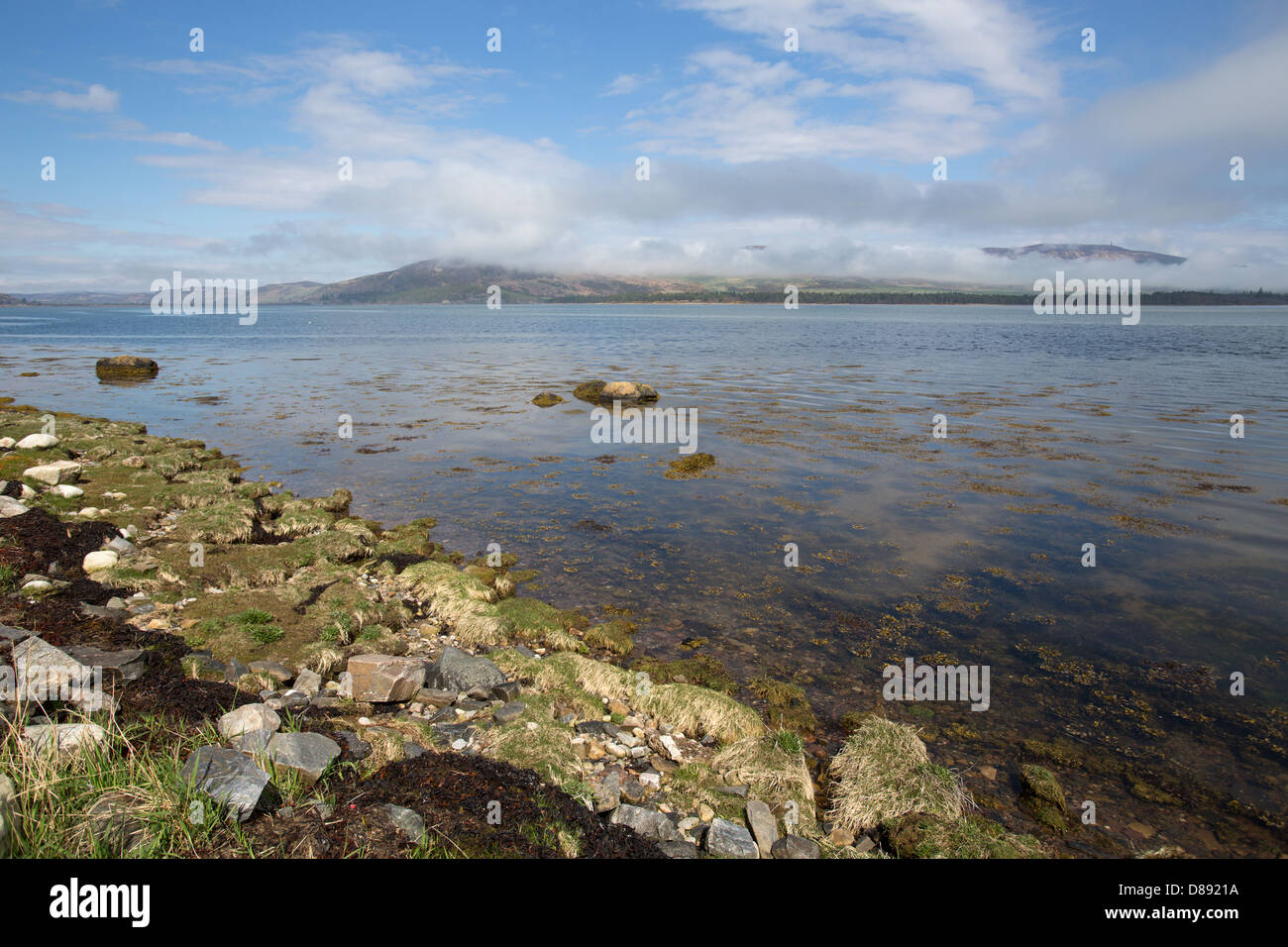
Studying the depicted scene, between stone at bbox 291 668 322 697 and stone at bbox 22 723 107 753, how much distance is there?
10.9 ft

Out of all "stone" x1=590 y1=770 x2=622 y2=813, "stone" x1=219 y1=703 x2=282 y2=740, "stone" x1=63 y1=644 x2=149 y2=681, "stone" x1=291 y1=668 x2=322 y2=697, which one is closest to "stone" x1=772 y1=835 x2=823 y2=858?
"stone" x1=590 y1=770 x2=622 y2=813

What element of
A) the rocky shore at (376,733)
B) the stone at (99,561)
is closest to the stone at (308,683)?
the rocky shore at (376,733)

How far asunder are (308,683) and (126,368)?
6290 centimetres

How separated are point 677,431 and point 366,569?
64.3 feet

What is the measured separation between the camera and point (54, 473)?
61.8 feet

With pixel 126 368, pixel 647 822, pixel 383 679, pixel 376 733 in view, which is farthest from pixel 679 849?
pixel 126 368

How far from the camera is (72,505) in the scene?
1711 centimetres

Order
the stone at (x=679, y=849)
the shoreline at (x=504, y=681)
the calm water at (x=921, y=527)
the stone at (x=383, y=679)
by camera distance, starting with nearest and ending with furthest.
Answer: the stone at (x=679, y=849) → the shoreline at (x=504, y=681) → the stone at (x=383, y=679) → the calm water at (x=921, y=527)

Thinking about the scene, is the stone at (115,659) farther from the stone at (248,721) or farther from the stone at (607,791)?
the stone at (607,791)

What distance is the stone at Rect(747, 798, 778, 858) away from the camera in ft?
24.3

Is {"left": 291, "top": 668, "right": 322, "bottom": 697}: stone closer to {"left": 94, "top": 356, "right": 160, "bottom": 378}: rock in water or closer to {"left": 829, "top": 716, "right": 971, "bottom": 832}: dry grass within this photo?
{"left": 829, "top": 716, "right": 971, "bottom": 832}: dry grass

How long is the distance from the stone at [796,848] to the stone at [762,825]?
0.08m

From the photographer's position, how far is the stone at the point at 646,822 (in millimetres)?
7367
